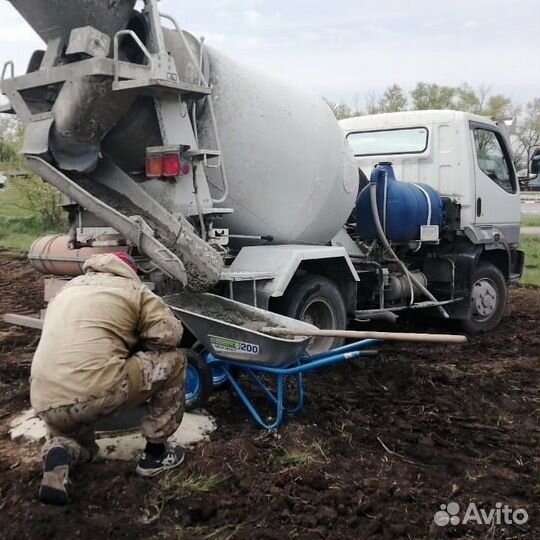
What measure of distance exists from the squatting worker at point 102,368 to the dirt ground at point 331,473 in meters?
0.18

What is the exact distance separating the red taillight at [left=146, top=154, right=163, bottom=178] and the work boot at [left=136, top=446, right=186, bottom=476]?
1906 mm

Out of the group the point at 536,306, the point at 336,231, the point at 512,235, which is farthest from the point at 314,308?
the point at 536,306

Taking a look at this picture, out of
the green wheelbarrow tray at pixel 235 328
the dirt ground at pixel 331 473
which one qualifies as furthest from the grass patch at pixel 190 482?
the green wheelbarrow tray at pixel 235 328

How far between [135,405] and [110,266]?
2.52ft

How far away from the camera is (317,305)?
580 centimetres

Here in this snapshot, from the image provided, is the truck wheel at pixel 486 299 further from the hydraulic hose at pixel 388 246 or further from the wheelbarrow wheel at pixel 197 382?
the wheelbarrow wheel at pixel 197 382

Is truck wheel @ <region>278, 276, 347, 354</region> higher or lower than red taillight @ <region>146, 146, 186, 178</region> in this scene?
lower

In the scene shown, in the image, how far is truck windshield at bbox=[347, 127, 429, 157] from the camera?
7.77 m

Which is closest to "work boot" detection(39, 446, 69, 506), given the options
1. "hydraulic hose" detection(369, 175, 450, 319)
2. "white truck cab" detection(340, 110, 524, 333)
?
"hydraulic hose" detection(369, 175, 450, 319)

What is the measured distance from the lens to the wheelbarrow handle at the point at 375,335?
3.67m

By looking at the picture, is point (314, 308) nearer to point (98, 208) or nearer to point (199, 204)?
point (199, 204)

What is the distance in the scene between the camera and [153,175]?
4.69 meters

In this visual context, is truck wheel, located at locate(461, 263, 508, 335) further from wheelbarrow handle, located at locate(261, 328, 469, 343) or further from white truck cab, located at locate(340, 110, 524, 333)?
wheelbarrow handle, located at locate(261, 328, 469, 343)

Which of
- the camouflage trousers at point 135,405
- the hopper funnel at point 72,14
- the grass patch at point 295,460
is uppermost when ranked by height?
the hopper funnel at point 72,14
